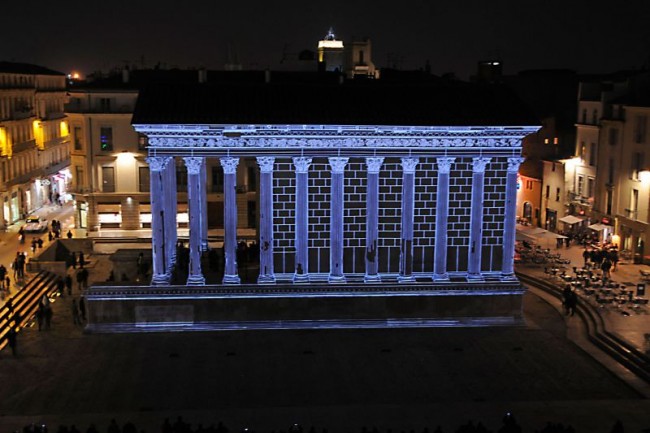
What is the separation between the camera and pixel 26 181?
69.5 m

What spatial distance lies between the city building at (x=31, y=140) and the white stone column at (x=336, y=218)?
36351mm

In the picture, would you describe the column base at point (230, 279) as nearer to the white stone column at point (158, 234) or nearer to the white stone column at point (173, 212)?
the white stone column at point (158, 234)

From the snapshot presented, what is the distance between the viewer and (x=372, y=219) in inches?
1481

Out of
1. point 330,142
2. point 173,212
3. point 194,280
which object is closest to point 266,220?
point 194,280

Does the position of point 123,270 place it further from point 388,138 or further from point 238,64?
point 238,64

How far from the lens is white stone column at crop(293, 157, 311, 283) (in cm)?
3678

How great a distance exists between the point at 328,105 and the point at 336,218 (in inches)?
209

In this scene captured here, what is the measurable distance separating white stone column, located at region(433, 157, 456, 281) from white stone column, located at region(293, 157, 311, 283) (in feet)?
20.3

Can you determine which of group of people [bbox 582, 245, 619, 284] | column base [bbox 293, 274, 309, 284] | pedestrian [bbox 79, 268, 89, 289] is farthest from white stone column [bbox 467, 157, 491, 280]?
pedestrian [bbox 79, 268, 89, 289]

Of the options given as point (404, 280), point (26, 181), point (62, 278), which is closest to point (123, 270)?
point (62, 278)

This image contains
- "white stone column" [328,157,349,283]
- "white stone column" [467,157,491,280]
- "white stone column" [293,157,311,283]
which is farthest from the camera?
"white stone column" [467,157,491,280]

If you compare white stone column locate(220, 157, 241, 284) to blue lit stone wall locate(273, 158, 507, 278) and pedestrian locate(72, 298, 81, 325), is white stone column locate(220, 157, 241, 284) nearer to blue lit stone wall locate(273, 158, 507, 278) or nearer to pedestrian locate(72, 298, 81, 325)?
blue lit stone wall locate(273, 158, 507, 278)

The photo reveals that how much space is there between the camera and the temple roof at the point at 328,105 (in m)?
36.1

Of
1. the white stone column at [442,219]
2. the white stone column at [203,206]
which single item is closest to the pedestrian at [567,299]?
the white stone column at [442,219]
